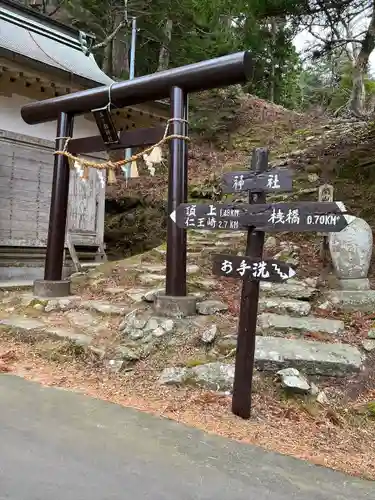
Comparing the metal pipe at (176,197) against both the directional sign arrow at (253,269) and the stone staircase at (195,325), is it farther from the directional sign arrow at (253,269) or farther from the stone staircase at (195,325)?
the directional sign arrow at (253,269)

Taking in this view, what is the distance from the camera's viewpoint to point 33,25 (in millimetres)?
10586

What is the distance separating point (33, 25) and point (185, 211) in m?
8.84

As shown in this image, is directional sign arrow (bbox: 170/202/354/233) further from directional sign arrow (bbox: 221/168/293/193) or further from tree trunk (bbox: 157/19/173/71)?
tree trunk (bbox: 157/19/173/71)

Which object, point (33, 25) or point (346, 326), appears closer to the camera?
point (346, 326)

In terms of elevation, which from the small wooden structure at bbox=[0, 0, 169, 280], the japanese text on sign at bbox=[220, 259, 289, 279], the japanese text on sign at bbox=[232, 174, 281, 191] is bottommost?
the japanese text on sign at bbox=[220, 259, 289, 279]

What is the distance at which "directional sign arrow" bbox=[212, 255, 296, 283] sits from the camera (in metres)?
3.50

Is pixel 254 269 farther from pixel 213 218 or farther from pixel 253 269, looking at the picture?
pixel 213 218

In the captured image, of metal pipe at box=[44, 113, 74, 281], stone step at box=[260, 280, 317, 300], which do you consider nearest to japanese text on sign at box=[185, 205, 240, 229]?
stone step at box=[260, 280, 317, 300]

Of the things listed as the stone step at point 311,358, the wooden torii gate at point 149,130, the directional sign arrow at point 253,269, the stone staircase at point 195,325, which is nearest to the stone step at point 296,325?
the stone staircase at point 195,325

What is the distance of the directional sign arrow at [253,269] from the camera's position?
3504 mm

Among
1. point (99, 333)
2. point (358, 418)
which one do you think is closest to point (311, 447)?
point (358, 418)

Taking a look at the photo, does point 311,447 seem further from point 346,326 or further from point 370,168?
point 370,168

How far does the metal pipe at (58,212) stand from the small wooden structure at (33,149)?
1.48 metres

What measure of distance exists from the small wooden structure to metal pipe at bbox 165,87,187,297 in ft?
10.5
